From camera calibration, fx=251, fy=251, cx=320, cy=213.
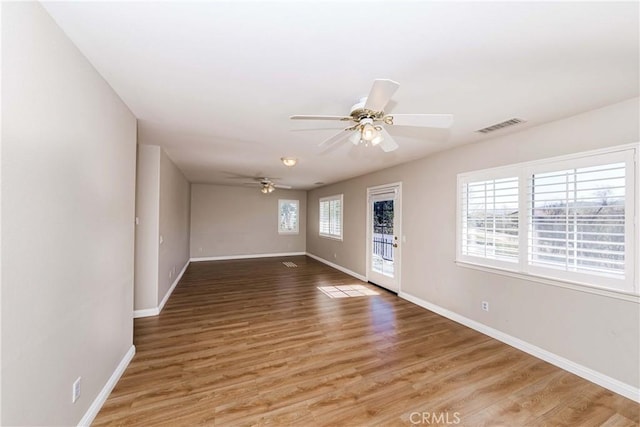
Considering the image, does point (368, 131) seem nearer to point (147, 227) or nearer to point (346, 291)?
point (147, 227)

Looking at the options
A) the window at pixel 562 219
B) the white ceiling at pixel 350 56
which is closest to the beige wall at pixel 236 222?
the white ceiling at pixel 350 56

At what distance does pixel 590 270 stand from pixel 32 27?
4.22 m

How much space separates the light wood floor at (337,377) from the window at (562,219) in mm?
989

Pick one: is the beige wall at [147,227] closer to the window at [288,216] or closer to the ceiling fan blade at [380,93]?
the ceiling fan blade at [380,93]

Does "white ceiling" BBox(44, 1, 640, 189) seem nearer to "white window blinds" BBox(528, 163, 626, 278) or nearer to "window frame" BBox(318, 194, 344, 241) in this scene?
"white window blinds" BBox(528, 163, 626, 278)

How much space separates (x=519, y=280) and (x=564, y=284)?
0.40 m

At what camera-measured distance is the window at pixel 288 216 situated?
8828mm

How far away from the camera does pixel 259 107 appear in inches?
90.2

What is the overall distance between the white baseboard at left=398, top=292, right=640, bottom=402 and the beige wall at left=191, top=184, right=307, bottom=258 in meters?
6.02

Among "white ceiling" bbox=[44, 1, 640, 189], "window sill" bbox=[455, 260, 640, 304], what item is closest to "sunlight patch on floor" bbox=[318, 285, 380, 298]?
"window sill" bbox=[455, 260, 640, 304]

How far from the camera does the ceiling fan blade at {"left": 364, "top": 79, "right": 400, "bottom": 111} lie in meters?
1.44

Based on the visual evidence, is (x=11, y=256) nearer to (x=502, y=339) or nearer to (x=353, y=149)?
(x=353, y=149)

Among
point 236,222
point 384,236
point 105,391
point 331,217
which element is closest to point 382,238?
point 384,236

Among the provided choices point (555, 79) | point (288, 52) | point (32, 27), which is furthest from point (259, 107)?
point (555, 79)
